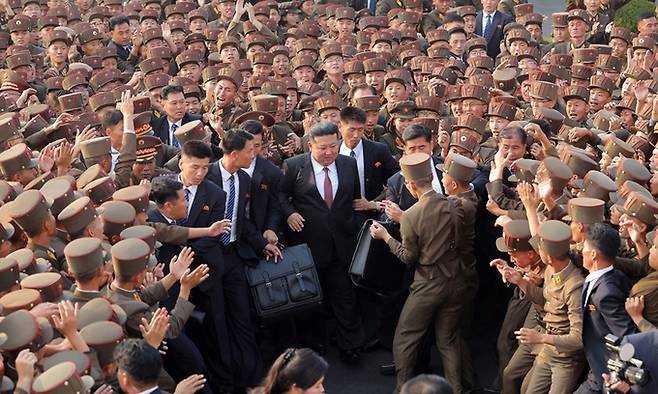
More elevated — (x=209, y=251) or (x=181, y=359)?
(x=209, y=251)

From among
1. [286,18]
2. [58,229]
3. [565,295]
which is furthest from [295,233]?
[286,18]

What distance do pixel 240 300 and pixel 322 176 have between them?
1253mm

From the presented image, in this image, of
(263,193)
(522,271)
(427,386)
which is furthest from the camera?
(263,193)

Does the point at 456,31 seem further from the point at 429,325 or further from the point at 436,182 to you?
the point at 429,325

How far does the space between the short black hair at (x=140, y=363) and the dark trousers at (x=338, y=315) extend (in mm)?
3673

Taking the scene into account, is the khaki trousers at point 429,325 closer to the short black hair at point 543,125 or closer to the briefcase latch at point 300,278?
the briefcase latch at point 300,278

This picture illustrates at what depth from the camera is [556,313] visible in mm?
7316

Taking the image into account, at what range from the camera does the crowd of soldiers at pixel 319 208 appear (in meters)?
6.83

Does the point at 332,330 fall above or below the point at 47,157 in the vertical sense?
below

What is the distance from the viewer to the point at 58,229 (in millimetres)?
7766

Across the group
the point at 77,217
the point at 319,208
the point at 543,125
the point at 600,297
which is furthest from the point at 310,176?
the point at 600,297

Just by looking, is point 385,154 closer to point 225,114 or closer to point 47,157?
point 225,114

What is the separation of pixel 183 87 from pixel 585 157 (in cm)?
438

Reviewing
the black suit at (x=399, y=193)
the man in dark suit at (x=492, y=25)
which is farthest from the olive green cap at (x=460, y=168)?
the man in dark suit at (x=492, y=25)
